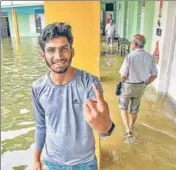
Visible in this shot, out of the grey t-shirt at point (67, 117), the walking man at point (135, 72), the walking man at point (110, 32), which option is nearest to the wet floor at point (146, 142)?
the walking man at point (135, 72)

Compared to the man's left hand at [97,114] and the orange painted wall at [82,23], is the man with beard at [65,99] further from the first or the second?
the orange painted wall at [82,23]

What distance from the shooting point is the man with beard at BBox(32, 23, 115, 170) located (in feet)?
3.92

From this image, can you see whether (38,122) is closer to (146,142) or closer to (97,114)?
(97,114)

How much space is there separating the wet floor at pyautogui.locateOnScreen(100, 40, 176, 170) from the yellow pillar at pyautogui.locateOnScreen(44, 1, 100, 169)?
1165mm

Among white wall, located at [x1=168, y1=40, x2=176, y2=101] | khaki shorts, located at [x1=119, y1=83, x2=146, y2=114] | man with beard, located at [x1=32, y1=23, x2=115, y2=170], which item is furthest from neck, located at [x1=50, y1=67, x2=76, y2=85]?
white wall, located at [x1=168, y1=40, x2=176, y2=101]

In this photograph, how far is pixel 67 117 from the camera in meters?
1.23

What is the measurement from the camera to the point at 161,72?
4.55 m

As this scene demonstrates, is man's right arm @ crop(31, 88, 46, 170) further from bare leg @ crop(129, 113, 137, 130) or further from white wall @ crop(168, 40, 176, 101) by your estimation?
white wall @ crop(168, 40, 176, 101)

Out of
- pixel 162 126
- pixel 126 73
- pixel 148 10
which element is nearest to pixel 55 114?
pixel 126 73

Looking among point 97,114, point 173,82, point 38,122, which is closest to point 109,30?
point 173,82

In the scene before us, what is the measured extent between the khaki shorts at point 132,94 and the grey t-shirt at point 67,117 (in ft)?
5.49

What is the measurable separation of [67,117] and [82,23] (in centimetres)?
93

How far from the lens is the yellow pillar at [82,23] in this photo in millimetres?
1795

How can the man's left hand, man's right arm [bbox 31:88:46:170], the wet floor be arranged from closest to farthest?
the man's left hand → man's right arm [bbox 31:88:46:170] → the wet floor
